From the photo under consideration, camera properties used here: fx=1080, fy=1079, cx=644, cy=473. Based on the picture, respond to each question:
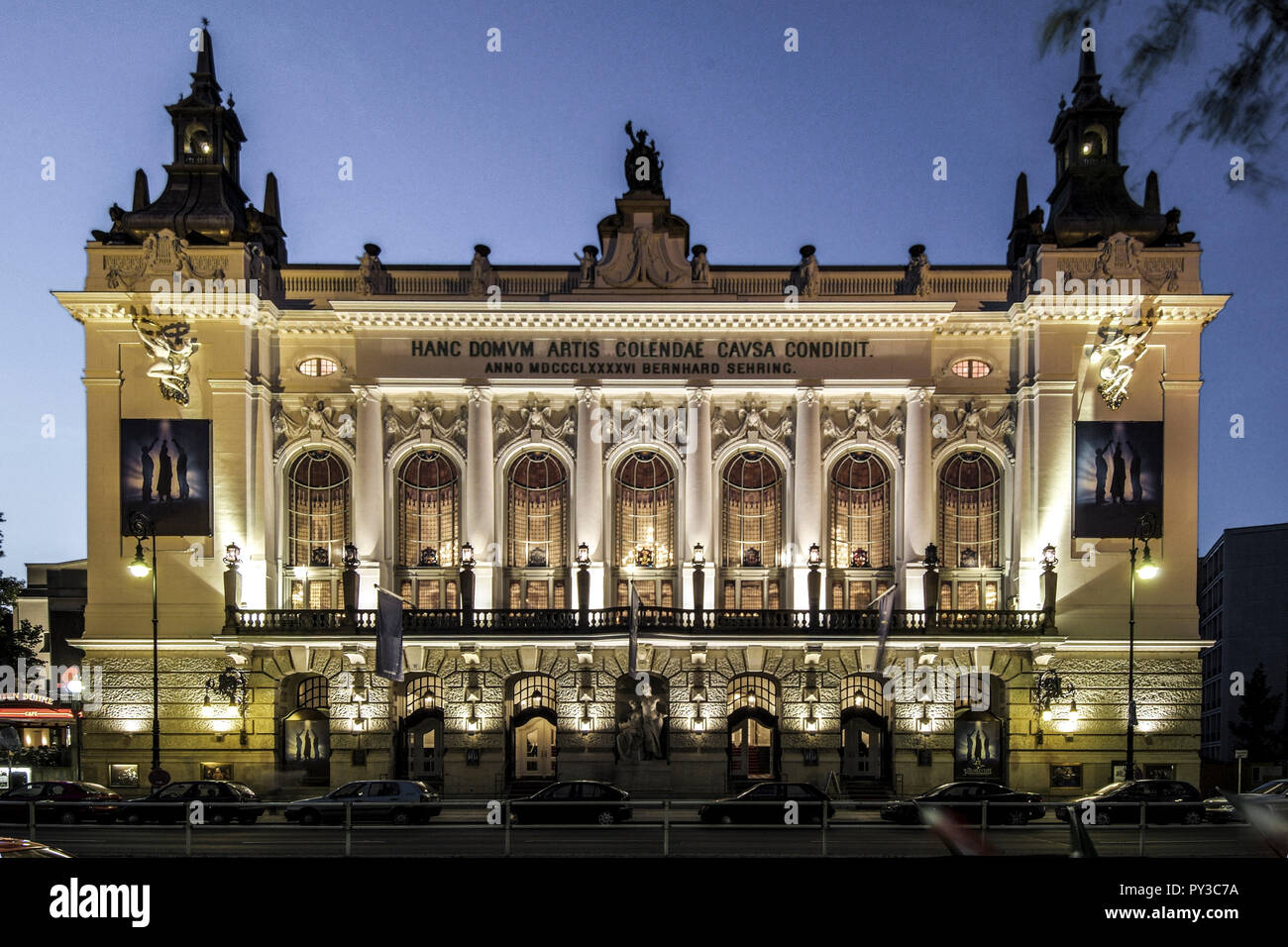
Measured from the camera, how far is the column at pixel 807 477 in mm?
41531

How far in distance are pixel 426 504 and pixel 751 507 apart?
1292cm

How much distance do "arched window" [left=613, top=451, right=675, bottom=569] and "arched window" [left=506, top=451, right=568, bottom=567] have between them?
2.28 metres

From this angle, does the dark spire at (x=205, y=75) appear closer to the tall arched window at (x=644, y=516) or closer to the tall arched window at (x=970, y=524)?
the tall arched window at (x=644, y=516)

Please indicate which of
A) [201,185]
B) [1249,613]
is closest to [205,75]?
[201,185]

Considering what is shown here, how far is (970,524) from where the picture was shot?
4278 centimetres

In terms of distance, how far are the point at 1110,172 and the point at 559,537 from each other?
111 feet

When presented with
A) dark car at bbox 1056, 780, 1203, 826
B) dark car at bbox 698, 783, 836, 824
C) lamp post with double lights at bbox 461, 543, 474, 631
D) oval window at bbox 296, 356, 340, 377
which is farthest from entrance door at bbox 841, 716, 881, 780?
oval window at bbox 296, 356, 340, 377

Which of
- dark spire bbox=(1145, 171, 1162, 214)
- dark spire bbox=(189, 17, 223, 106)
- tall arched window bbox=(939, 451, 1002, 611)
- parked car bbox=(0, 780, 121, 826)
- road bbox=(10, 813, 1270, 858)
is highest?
dark spire bbox=(189, 17, 223, 106)

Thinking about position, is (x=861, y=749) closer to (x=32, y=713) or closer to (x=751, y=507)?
(x=751, y=507)

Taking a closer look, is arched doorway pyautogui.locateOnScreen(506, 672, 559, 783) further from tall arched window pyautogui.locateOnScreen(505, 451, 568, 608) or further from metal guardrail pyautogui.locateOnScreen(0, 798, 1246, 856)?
metal guardrail pyautogui.locateOnScreen(0, 798, 1246, 856)

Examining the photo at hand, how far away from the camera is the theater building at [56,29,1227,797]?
39656 millimetres

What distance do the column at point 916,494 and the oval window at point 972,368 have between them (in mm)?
2292
